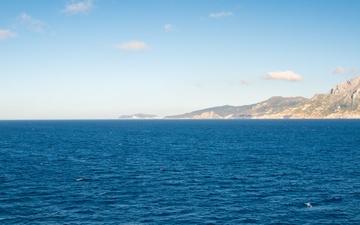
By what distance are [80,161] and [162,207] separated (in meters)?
61.3

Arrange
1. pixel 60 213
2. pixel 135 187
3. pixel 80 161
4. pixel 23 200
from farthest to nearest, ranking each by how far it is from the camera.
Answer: pixel 80 161, pixel 135 187, pixel 23 200, pixel 60 213

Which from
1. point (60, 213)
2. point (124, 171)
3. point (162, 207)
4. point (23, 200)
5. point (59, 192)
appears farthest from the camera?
point (124, 171)

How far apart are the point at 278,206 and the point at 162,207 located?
69.8ft

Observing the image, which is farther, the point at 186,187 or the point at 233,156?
the point at 233,156

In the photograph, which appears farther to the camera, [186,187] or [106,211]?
[186,187]

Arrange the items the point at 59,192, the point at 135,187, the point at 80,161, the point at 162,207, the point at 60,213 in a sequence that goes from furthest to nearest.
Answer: the point at 80,161, the point at 135,187, the point at 59,192, the point at 162,207, the point at 60,213

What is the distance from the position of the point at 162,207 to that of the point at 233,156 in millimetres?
70444

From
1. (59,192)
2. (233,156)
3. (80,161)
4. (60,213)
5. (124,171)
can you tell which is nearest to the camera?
(60,213)

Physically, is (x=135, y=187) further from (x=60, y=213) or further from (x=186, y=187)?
(x=60, y=213)

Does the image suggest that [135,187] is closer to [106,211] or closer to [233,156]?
[106,211]

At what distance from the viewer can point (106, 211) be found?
2335 inches

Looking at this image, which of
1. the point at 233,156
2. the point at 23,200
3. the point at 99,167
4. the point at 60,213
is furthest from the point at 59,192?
the point at 233,156

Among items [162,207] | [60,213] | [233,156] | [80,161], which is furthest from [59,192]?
[233,156]

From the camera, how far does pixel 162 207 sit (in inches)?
2443
